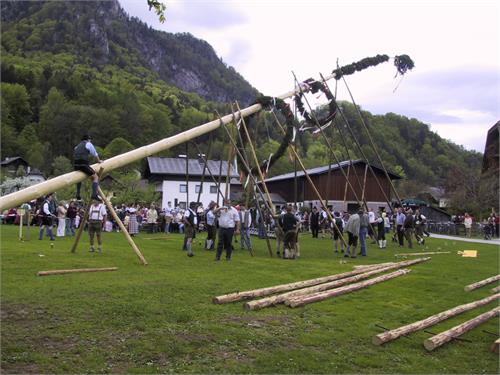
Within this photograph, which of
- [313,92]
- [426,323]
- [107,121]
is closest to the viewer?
[426,323]

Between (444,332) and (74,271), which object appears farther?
(74,271)

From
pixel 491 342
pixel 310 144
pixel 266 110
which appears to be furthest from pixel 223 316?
pixel 310 144

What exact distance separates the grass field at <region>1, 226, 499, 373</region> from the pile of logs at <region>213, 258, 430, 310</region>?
166 millimetres

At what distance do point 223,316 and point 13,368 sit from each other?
3.30m

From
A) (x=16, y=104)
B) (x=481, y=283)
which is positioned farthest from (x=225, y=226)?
(x=16, y=104)

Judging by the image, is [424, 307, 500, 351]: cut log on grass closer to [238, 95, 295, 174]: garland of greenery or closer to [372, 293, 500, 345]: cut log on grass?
[372, 293, 500, 345]: cut log on grass

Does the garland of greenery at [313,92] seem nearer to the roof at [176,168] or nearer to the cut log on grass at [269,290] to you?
the cut log on grass at [269,290]

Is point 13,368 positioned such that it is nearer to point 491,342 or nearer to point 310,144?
point 491,342

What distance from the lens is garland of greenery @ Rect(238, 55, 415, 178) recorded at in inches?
763

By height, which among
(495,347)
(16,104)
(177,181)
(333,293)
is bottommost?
(495,347)

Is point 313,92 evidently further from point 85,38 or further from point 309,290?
point 85,38

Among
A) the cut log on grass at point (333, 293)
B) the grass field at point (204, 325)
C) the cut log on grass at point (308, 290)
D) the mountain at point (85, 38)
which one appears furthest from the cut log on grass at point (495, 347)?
the mountain at point (85, 38)

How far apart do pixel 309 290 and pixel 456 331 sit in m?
3.11

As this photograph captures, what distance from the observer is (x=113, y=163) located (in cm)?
1270
